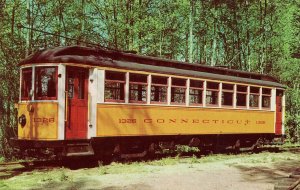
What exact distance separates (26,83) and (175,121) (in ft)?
17.2

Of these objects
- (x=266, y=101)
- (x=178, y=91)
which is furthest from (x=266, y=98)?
(x=178, y=91)

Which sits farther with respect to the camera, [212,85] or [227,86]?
[227,86]

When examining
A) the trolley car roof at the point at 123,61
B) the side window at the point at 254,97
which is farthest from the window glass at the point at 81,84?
the side window at the point at 254,97

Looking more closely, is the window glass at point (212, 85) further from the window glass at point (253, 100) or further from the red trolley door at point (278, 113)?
the red trolley door at point (278, 113)

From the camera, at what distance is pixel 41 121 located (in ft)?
40.3

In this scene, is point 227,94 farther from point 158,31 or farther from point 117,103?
point 158,31

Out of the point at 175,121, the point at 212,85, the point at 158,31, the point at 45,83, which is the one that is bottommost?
the point at 175,121

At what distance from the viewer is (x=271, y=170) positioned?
12773mm

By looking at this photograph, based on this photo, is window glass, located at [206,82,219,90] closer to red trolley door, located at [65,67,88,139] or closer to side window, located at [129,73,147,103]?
side window, located at [129,73,147,103]

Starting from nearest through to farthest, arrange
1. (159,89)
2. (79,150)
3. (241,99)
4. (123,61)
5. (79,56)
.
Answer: (79,150), (79,56), (123,61), (159,89), (241,99)

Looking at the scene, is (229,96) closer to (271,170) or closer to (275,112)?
(275,112)

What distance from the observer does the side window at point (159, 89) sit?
47.6 feet

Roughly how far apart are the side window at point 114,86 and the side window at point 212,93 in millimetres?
4257

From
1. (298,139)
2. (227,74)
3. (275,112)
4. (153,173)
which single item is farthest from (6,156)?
(298,139)
